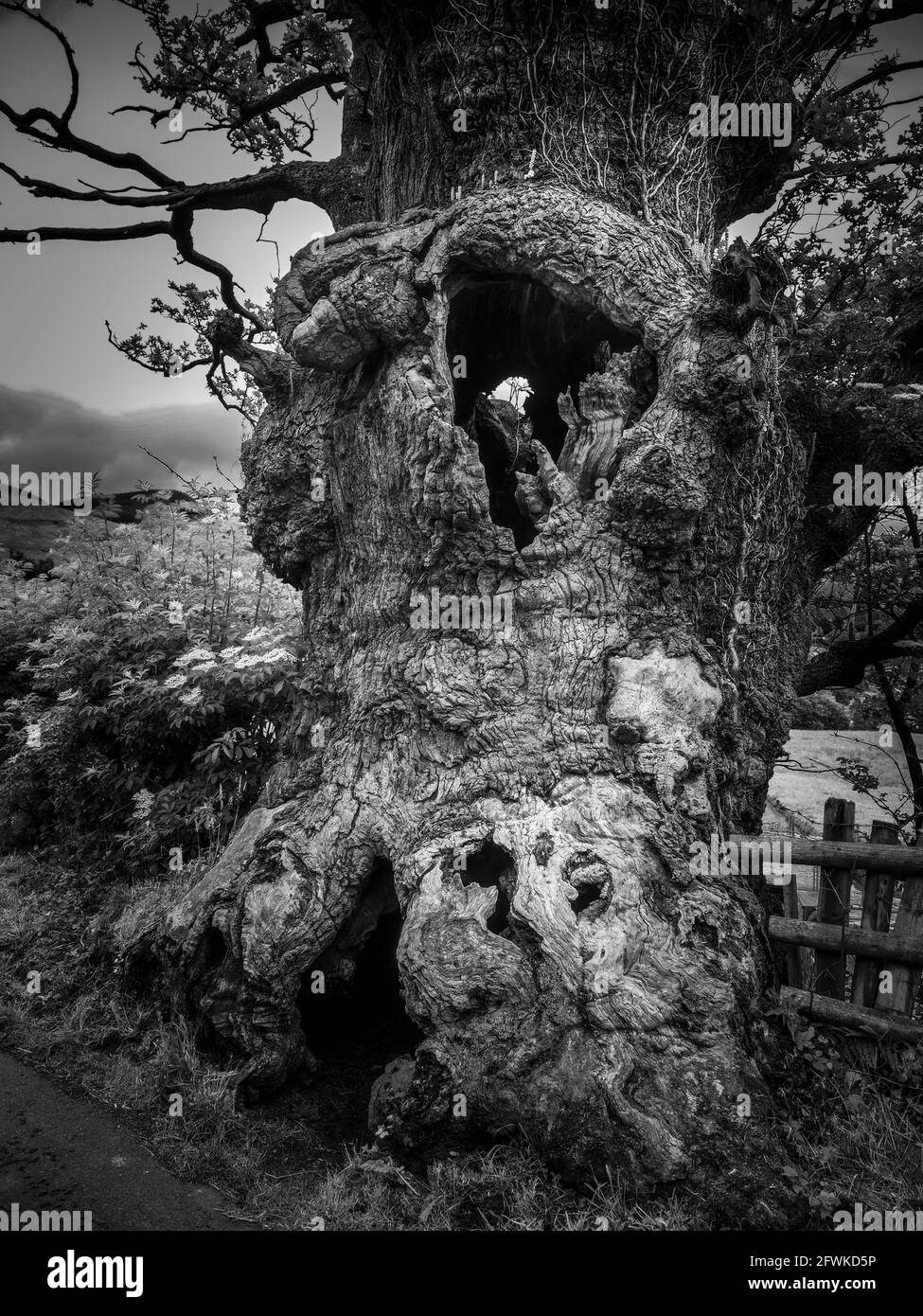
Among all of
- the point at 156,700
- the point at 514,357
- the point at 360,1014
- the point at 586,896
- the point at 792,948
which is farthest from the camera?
the point at 156,700

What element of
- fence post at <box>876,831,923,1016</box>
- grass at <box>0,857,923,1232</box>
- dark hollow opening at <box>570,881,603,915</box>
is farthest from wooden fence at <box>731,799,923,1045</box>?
dark hollow opening at <box>570,881,603,915</box>

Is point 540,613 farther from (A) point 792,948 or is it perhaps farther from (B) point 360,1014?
(B) point 360,1014

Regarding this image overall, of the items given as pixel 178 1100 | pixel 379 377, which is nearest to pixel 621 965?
pixel 178 1100

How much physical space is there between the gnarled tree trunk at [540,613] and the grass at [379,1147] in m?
0.15

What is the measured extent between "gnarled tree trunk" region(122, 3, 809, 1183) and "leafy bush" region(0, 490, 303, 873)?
156 centimetres

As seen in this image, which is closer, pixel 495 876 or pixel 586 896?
pixel 586 896

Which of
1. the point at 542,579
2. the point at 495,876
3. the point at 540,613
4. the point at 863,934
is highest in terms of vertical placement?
the point at 542,579

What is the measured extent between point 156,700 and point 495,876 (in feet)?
12.2

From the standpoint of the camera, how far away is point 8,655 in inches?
342

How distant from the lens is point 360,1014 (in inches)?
169

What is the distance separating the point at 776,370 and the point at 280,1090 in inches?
185

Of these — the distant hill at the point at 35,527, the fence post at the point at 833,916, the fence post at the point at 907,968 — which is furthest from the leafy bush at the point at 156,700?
the distant hill at the point at 35,527

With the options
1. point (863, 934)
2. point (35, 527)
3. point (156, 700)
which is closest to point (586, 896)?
point (863, 934)

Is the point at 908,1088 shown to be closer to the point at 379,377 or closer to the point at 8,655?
the point at 379,377
